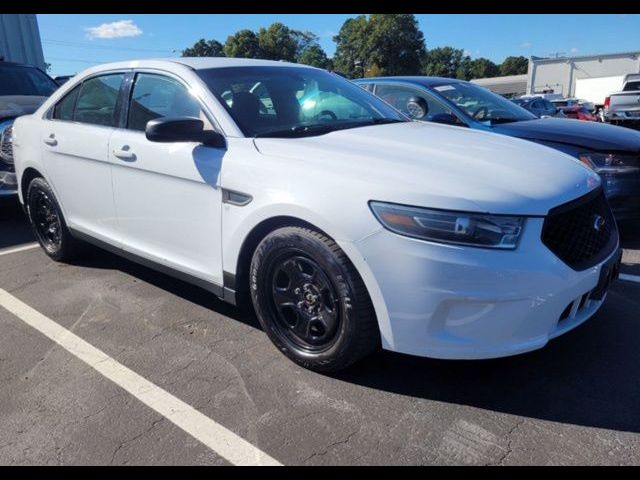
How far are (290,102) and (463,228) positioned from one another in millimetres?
1691

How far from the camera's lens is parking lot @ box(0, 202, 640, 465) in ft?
7.67

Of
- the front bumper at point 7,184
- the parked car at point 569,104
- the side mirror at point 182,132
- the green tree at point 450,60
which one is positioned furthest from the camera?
the green tree at point 450,60

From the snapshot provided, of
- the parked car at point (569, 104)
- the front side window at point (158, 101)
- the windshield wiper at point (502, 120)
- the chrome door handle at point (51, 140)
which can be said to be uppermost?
the front side window at point (158, 101)

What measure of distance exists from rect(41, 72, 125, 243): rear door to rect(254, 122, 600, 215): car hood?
1.48m

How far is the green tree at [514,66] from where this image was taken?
412ft

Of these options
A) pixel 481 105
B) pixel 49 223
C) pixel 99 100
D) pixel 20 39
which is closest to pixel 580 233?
pixel 99 100

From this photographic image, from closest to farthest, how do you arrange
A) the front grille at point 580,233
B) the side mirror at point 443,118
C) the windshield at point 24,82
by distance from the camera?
the front grille at point 580,233
the side mirror at point 443,118
the windshield at point 24,82

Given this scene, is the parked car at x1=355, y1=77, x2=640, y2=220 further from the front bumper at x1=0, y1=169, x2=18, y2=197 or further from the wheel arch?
the front bumper at x1=0, y1=169, x2=18, y2=197

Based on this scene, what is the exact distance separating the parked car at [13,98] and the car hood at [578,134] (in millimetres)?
5155

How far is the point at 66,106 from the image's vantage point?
4.44m

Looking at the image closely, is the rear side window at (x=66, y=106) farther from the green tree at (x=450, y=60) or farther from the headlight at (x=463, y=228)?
the green tree at (x=450, y=60)

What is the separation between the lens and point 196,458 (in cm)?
232

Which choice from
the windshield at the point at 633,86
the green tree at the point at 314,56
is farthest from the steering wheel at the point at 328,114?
the green tree at the point at 314,56

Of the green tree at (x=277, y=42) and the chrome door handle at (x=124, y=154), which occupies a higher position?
the green tree at (x=277, y=42)
